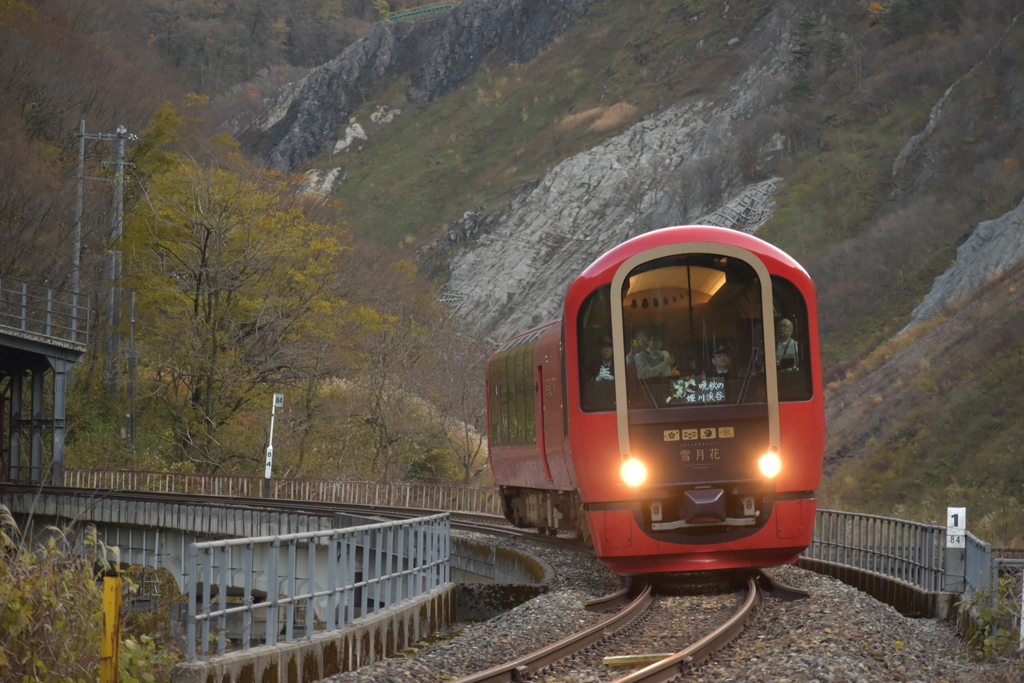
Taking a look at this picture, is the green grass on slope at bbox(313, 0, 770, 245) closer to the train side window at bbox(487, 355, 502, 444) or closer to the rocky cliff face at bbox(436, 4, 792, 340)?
the rocky cliff face at bbox(436, 4, 792, 340)

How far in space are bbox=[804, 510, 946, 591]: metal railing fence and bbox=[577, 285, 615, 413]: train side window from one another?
14.2 ft

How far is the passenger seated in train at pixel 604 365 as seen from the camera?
1429cm

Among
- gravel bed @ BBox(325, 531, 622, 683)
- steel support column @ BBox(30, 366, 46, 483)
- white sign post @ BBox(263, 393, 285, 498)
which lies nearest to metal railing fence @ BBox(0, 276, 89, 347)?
steel support column @ BBox(30, 366, 46, 483)

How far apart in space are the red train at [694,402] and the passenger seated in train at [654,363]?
1cm

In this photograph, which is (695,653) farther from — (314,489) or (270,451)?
(314,489)

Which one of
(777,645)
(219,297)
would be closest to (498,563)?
(777,645)

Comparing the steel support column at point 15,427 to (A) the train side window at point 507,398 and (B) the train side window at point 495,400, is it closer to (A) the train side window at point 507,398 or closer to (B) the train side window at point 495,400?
(B) the train side window at point 495,400

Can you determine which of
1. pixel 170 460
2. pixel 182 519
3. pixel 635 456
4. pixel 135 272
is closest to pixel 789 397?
pixel 635 456

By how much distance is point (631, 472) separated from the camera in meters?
13.9

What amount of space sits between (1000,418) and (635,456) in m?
20.3

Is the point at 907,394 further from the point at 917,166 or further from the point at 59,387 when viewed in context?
the point at 917,166

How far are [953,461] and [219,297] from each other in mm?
24923

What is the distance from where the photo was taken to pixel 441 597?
1534 cm

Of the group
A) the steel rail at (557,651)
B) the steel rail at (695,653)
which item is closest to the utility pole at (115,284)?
the steel rail at (557,651)
